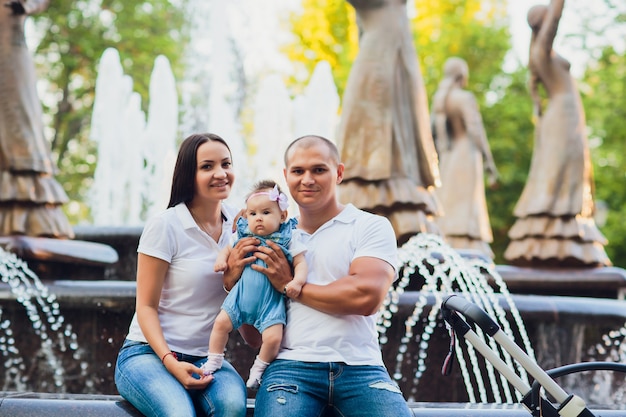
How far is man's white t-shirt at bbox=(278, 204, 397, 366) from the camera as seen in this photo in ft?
9.82

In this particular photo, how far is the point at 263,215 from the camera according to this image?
120 inches

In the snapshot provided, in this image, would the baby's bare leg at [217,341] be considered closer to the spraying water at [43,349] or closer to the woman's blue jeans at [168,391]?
the woman's blue jeans at [168,391]

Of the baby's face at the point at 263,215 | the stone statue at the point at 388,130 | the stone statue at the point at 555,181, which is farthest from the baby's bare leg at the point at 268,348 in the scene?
the stone statue at the point at 555,181

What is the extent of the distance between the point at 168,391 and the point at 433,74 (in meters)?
24.5

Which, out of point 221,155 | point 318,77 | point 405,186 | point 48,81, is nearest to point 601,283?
point 405,186

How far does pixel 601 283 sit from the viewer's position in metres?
9.01

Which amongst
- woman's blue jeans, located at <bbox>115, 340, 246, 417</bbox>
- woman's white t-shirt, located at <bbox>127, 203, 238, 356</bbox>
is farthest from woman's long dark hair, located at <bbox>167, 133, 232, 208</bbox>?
woman's blue jeans, located at <bbox>115, 340, 246, 417</bbox>

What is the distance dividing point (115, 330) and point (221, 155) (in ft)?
8.86

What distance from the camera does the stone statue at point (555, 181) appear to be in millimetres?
9812

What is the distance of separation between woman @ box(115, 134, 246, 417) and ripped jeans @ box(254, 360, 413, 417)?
13 centimetres

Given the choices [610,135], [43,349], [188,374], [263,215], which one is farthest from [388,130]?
[610,135]

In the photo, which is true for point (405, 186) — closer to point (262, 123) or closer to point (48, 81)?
point (262, 123)

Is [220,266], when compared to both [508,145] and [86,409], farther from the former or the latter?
[508,145]

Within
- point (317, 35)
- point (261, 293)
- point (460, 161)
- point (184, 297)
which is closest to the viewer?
point (261, 293)
